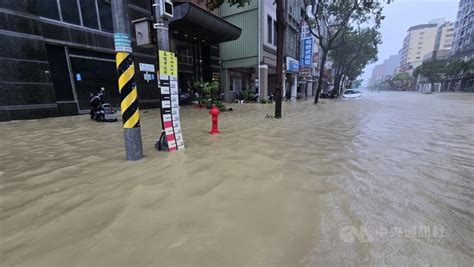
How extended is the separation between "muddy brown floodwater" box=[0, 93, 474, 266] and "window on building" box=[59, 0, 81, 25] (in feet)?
26.9

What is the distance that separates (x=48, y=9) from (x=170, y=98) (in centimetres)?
921

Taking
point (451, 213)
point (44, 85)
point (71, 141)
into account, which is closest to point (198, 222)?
point (451, 213)

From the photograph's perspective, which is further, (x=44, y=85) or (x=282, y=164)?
(x=44, y=85)

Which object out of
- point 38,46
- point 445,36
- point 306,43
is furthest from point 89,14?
point 445,36

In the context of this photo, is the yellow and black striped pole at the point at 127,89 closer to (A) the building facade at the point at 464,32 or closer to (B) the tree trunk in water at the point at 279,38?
(B) the tree trunk in water at the point at 279,38

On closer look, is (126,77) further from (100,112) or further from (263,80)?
(263,80)

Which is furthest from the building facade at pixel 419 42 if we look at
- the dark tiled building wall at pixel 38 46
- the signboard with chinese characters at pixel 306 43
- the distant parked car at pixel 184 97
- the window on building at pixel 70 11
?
the window on building at pixel 70 11

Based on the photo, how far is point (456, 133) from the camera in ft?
19.2

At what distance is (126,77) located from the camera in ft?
11.4

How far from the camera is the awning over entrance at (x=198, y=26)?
416 inches

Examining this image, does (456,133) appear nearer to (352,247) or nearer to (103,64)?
(352,247)

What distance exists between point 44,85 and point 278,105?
9.58 metres

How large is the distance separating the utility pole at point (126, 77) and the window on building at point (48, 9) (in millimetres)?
8501

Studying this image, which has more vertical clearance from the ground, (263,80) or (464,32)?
(464,32)
